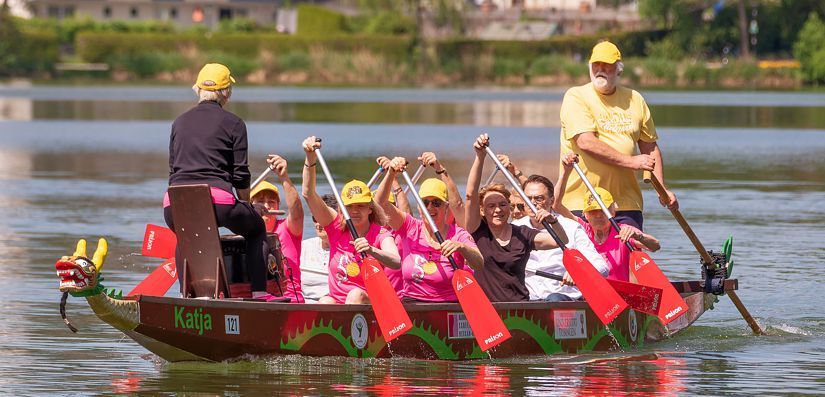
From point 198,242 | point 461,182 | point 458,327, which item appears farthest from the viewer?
point 461,182

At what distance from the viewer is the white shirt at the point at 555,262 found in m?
11.7

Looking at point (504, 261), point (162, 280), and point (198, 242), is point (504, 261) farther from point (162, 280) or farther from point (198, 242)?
point (162, 280)

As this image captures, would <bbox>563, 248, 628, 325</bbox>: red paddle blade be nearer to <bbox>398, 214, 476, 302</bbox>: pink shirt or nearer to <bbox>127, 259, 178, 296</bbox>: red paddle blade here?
<bbox>398, 214, 476, 302</bbox>: pink shirt

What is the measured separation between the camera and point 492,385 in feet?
34.6

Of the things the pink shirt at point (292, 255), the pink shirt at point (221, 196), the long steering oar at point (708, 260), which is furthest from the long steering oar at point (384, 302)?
the long steering oar at point (708, 260)

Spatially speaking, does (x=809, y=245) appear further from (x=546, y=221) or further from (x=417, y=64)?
(x=417, y=64)

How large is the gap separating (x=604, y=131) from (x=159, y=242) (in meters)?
3.27

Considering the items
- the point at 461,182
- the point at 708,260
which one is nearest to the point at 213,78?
the point at 708,260

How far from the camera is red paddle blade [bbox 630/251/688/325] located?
1173cm

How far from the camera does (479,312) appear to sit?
10672 millimetres

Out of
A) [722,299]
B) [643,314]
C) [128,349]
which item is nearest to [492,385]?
[643,314]

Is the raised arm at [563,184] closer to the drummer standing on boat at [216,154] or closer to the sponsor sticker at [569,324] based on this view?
the sponsor sticker at [569,324]

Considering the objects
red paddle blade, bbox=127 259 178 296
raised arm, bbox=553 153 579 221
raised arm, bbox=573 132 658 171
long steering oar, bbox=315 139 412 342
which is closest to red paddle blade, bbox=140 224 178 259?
red paddle blade, bbox=127 259 178 296

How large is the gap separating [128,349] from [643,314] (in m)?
3.64
